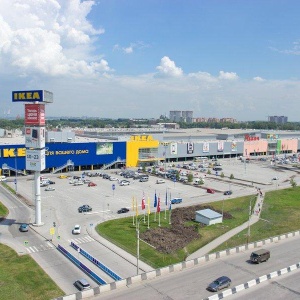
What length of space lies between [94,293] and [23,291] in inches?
282

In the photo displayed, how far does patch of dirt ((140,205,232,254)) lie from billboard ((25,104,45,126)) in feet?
72.0

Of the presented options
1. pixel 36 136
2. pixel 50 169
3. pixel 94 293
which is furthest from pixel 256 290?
pixel 50 169

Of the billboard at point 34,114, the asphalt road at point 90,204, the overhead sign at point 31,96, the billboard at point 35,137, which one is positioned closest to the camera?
the asphalt road at point 90,204

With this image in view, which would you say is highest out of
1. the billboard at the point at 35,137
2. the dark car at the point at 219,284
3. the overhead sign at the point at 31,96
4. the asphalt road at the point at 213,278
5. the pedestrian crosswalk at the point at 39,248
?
the overhead sign at the point at 31,96

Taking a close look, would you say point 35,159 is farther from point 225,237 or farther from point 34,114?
point 225,237

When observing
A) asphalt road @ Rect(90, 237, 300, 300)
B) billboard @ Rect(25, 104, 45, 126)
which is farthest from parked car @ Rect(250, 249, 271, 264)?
billboard @ Rect(25, 104, 45, 126)

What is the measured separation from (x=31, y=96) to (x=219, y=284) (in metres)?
36.0

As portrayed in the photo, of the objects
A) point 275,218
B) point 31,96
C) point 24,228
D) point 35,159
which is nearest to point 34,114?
point 31,96

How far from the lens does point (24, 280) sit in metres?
33.2

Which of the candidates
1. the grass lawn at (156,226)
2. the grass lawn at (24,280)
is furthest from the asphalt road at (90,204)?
the grass lawn at (156,226)

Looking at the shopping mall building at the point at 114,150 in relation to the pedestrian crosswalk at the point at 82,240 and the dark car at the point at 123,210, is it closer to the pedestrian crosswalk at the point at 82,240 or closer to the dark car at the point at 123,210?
the dark car at the point at 123,210

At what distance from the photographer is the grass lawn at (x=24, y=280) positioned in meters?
30.4

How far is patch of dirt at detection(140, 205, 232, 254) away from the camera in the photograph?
4301 cm

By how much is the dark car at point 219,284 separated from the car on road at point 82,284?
10654mm
